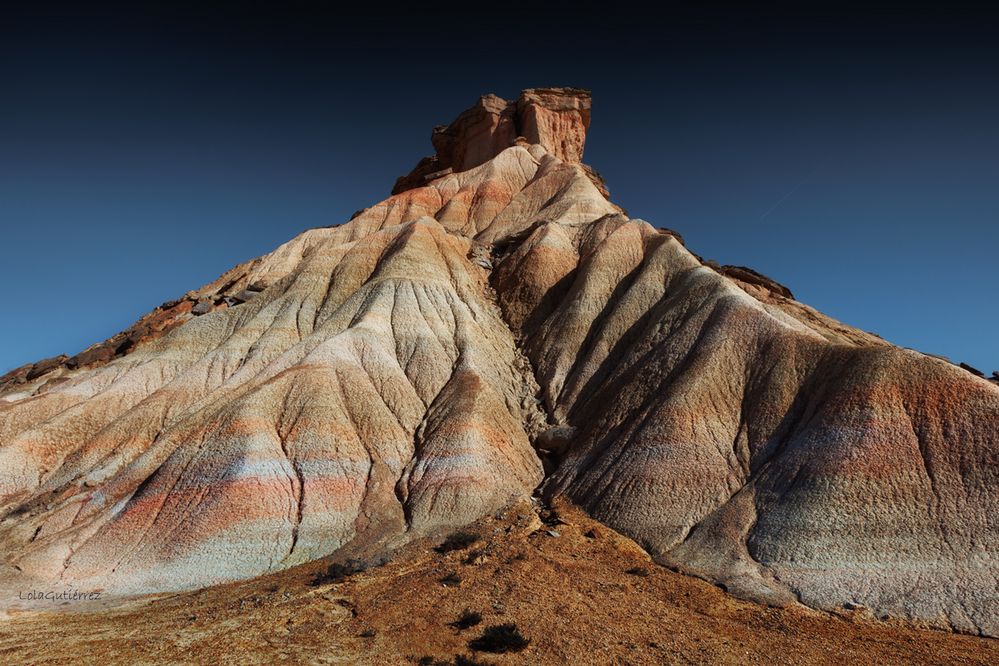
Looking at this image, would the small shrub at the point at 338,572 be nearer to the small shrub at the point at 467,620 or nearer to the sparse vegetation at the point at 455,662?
the small shrub at the point at 467,620

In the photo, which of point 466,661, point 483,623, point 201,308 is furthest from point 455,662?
point 201,308

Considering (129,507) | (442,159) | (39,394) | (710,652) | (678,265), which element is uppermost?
(442,159)

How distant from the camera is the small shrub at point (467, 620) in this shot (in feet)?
44.4

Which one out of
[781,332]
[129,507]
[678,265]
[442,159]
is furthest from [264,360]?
[442,159]

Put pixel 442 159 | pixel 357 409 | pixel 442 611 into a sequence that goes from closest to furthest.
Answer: pixel 442 611 < pixel 357 409 < pixel 442 159

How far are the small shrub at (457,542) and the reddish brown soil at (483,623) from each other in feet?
1.74

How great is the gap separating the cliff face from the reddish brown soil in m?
1.28

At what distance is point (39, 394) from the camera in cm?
3231

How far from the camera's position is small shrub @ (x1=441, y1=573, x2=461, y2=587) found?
51.9ft

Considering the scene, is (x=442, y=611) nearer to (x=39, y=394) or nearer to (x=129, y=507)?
(x=129, y=507)

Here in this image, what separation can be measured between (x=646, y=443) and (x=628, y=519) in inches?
125

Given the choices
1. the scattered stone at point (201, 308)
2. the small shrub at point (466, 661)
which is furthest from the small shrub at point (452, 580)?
the scattered stone at point (201, 308)

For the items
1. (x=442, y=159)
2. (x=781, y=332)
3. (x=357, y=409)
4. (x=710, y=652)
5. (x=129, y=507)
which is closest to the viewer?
(x=710, y=652)

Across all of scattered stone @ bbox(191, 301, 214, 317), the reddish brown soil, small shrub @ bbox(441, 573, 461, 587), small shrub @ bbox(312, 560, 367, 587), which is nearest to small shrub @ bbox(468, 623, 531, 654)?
the reddish brown soil
